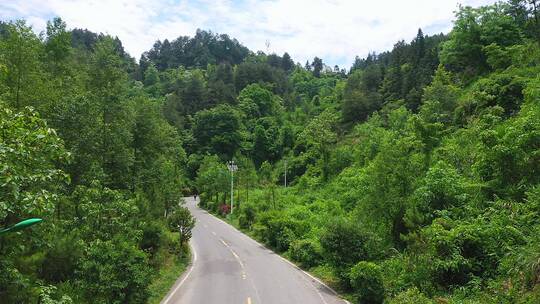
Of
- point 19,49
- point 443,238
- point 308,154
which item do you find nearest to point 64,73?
point 19,49

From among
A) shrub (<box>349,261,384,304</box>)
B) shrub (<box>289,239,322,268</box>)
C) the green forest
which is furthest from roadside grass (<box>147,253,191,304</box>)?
shrub (<box>349,261,384,304</box>)

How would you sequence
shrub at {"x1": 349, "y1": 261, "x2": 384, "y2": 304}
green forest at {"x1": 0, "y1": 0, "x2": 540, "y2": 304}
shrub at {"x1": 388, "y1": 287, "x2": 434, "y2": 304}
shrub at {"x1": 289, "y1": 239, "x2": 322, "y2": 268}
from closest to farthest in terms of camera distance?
green forest at {"x1": 0, "y1": 0, "x2": 540, "y2": 304}, shrub at {"x1": 388, "y1": 287, "x2": 434, "y2": 304}, shrub at {"x1": 349, "y1": 261, "x2": 384, "y2": 304}, shrub at {"x1": 289, "y1": 239, "x2": 322, "y2": 268}

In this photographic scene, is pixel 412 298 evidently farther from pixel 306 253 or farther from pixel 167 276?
pixel 167 276

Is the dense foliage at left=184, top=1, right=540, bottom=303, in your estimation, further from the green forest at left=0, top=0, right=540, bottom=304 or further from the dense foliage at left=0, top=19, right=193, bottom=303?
the dense foliage at left=0, top=19, right=193, bottom=303

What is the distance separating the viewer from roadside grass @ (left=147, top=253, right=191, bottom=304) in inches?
719

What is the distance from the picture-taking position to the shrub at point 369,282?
53.6 feet

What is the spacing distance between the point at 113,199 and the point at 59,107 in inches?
223

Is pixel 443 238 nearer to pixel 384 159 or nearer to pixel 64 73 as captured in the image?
pixel 384 159

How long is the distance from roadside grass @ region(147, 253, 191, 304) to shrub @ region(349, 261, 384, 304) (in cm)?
816

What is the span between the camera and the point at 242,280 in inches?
843

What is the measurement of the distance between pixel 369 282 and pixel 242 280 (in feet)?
24.5

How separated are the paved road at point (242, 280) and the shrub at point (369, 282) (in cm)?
119

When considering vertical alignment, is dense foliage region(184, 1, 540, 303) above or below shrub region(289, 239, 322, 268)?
above

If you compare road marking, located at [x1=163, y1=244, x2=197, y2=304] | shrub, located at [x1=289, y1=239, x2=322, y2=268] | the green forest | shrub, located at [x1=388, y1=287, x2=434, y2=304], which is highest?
the green forest
